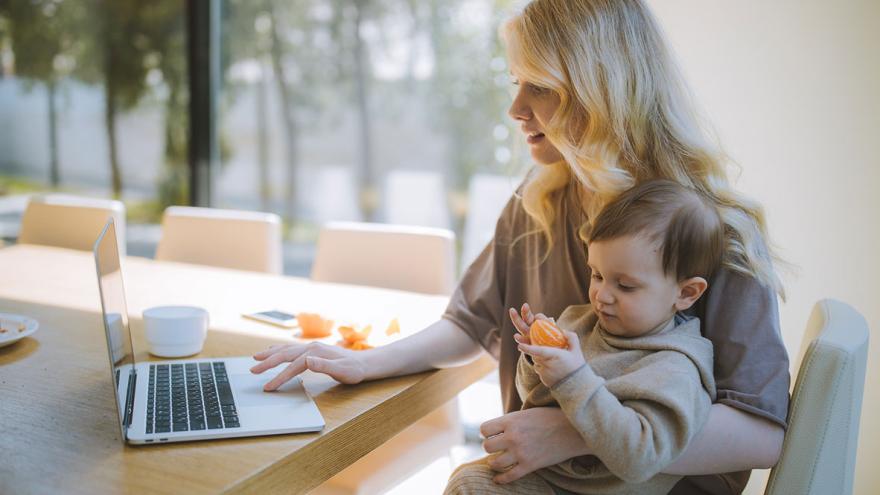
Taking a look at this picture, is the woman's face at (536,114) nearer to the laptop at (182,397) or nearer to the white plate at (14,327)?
the laptop at (182,397)

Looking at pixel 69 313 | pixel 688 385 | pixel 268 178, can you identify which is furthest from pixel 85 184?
pixel 688 385

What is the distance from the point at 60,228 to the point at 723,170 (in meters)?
2.50

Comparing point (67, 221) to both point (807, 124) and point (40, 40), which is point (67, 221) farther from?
point (807, 124)

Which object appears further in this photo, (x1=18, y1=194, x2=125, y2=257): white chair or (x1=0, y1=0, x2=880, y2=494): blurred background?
(x1=18, y1=194, x2=125, y2=257): white chair

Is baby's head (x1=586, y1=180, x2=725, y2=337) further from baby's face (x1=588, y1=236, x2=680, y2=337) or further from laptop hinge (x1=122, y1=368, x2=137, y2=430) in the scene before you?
laptop hinge (x1=122, y1=368, x2=137, y2=430)

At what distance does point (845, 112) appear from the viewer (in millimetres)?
2377

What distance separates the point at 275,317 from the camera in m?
1.78

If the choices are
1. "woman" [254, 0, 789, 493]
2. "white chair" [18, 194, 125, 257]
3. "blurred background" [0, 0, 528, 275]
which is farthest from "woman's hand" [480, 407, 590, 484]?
"blurred background" [0, 0, 528, 275]

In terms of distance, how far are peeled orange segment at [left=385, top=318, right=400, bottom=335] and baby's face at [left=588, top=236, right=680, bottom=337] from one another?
61 cm

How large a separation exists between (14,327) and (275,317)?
0.54 m

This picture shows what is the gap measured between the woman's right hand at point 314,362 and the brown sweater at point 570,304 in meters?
0.31

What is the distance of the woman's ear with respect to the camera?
1183 mm

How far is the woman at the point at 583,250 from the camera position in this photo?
1.16 meters

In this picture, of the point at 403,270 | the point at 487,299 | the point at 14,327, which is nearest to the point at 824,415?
the point at 487,299
